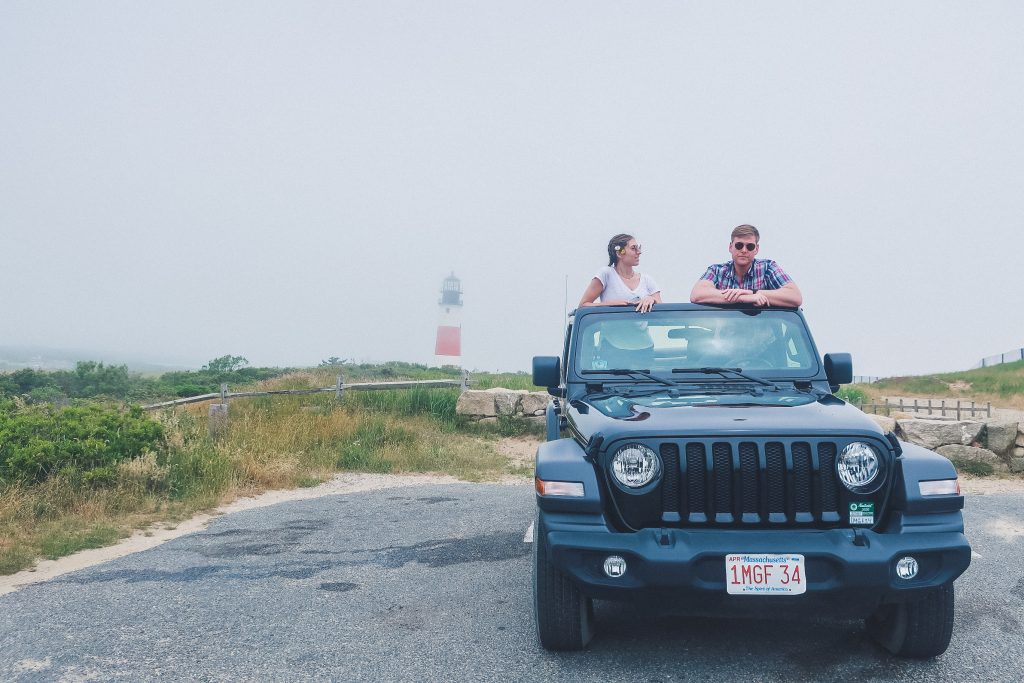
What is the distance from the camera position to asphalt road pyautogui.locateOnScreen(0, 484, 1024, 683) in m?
3.59

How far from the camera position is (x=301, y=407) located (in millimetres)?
15055

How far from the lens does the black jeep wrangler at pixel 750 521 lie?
3.19 m

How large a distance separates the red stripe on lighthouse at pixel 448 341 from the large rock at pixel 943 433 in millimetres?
61657

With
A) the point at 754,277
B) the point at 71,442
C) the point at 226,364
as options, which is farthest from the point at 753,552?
the point at 226,364

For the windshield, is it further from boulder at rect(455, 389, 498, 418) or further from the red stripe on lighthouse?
the red stripe on lighthouse

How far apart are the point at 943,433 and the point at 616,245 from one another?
7947mm

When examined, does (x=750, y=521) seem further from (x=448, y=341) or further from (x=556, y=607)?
(x=448, y=341)

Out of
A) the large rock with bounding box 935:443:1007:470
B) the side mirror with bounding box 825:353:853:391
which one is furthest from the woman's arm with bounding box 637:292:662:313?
the large rock with bounding box 935:443:1007:470

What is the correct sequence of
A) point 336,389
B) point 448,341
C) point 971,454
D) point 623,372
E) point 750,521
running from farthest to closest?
point 448,341 → point 336,389 → point 971,454 → point 623,372 → point 750,521

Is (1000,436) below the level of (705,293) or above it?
→ below

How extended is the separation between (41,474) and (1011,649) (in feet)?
27.9

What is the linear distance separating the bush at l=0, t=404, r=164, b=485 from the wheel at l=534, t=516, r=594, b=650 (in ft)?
20.7

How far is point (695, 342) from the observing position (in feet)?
16.0

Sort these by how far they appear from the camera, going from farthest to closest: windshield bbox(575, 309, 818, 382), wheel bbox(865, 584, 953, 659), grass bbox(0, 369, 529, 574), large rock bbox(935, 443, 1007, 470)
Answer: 1. large rock bbox(935, 443, 1007, 470)
2. grass bbox(0, 369, 529, 574)
3. windshield bbox(575, 309, 818, 382)
4. wheel bbox(865, 584, 953, 659)
